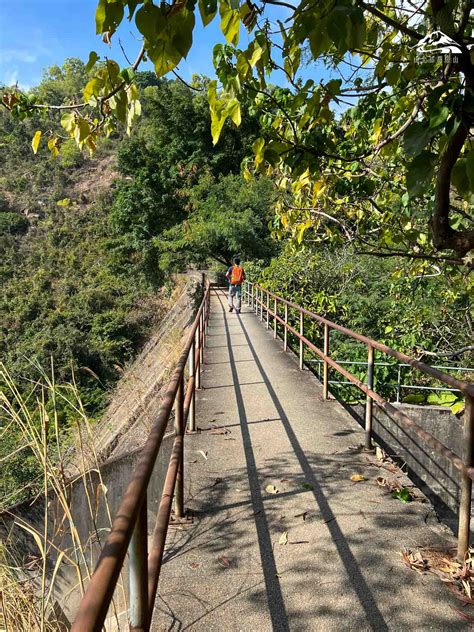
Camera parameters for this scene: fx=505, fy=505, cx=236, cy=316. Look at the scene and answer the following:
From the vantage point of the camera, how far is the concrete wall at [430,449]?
7273 millimetres

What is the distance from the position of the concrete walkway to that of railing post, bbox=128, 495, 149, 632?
2.96 ft

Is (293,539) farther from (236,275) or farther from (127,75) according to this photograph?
(236,275)

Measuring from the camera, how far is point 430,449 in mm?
8039

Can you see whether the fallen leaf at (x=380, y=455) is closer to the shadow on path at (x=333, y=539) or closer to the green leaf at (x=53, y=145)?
the shadow on path at (x=333, y=539)

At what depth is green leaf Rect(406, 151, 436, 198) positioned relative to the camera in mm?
1900

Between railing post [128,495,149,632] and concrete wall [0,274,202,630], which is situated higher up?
railing post [128,495,149,632]

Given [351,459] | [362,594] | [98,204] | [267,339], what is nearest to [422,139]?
[362,594]

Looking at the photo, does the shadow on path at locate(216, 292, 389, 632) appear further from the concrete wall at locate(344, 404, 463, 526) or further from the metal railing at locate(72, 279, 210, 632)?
the concrete wall at locate(344, 404, 463, 526)

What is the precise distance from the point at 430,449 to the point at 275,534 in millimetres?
5690

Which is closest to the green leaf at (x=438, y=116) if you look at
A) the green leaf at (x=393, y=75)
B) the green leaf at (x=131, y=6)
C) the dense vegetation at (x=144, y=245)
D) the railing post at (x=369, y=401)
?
the green leaf at (x=393, y=75)

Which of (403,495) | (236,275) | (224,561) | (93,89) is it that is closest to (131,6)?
(93,89)

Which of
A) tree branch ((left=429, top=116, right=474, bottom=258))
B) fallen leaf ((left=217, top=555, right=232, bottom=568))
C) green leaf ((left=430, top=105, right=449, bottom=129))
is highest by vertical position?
green leaf ((left=430, top=105, right=449, bottom=129))

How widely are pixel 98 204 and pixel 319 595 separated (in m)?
62.3

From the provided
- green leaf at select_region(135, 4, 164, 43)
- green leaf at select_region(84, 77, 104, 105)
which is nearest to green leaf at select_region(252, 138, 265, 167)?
green leaf at select_region(84, 77, 104, 105)
